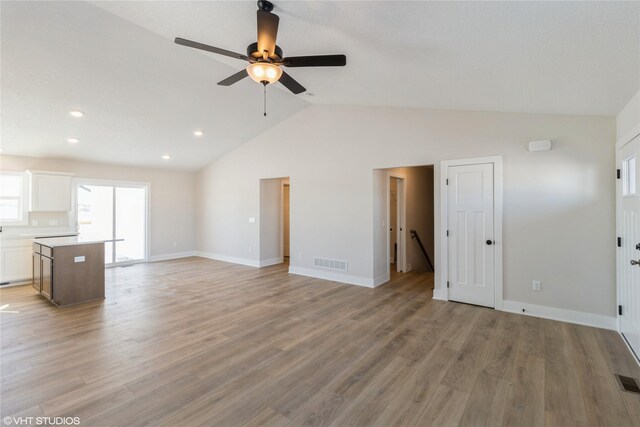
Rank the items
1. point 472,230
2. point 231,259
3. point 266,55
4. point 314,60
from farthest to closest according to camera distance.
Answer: point 231,259
point 472,230
point 314,60
point 266,55

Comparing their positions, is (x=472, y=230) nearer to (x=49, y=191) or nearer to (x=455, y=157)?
(x=455, y=157)

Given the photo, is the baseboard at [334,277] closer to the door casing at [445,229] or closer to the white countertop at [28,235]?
the door casing at [445,229]

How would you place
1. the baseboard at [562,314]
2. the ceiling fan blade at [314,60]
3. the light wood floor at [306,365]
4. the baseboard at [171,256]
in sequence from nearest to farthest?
1. the light wood floor at [306,365]
2. the ceiling fan blade at [314,60]
3. the baseboard at [562,314]
4. the baseboard at [171,256]

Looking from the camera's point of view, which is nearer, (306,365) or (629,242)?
(306,365)

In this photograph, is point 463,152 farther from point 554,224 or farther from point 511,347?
point 511,347

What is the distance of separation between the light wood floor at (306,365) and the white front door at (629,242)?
0.29 m

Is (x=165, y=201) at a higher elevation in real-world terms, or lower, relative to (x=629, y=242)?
higher

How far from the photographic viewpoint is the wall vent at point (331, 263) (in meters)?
5.80

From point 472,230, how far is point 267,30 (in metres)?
3.79

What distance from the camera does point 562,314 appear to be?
3764 mm

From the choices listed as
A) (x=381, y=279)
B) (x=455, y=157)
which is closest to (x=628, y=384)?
(x=455, y=157)

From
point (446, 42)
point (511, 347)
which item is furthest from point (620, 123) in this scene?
point (511, 347)

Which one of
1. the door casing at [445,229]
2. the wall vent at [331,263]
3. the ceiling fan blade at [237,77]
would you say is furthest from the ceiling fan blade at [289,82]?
the wall vent at [331,263]

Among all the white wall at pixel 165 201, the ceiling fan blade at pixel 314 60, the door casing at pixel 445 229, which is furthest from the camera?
the white wall at pixel 165 201
